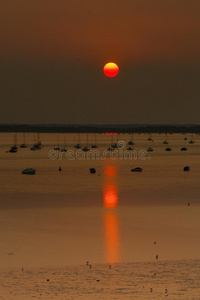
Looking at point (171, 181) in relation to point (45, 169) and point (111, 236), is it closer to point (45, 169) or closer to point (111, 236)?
point (45, 169)

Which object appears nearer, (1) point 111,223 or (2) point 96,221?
(1) point 111,223

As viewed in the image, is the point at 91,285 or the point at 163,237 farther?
the point at 163,237

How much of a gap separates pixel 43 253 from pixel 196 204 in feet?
63.1

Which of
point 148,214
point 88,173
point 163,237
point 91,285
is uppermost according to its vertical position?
point 88,173

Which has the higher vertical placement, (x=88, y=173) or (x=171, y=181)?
(x=88, y=173)

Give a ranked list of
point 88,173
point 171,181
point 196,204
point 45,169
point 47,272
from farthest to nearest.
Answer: point 45,169 < point 88,173 < point 171,181 < point 196,204 < point 47,272

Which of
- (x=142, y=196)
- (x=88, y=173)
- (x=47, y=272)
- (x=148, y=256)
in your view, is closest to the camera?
(x=47, y=272)

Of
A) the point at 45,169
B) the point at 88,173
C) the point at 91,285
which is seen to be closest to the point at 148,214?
the point at 91,285

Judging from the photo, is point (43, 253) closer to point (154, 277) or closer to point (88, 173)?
point (154, 277)

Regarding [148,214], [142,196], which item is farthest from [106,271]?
[142,196]

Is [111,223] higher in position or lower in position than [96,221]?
lower

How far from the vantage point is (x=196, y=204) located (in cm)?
4228

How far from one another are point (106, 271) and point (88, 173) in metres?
53.3

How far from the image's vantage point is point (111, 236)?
2959cm
